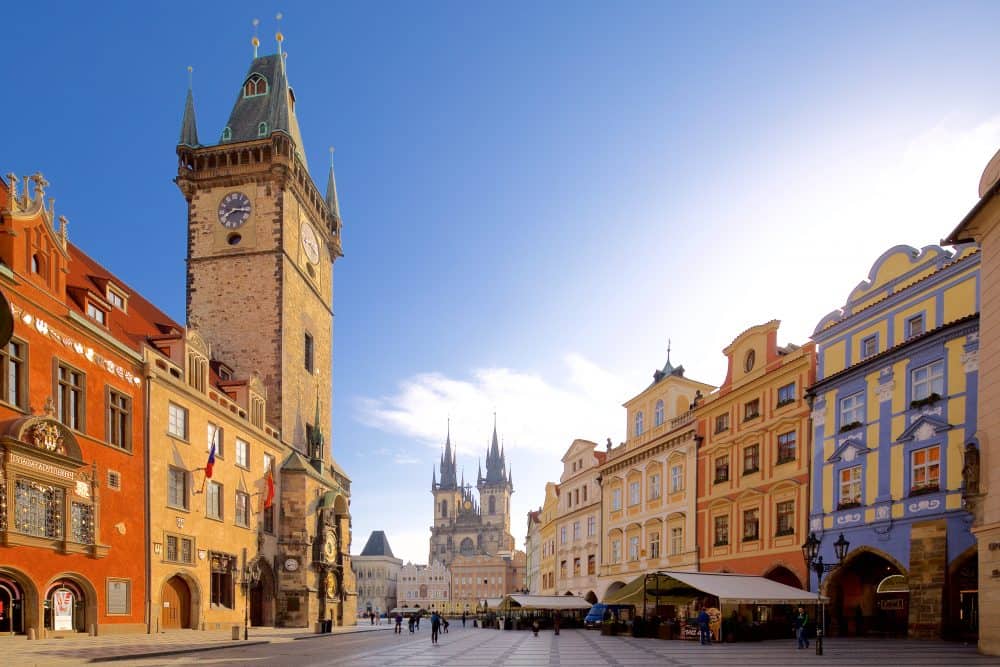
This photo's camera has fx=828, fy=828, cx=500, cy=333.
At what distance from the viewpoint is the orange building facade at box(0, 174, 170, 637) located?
2305 centimetres

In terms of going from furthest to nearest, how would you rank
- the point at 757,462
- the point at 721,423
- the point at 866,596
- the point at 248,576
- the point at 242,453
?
1. the point at 242,453
2. the point at 721,423
3. the point at 248,576
4. the point at 757,462
5. the point at 866,596

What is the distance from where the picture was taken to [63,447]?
24859mm

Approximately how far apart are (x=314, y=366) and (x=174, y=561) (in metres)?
22.7

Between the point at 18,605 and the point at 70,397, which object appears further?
the point at 70,397

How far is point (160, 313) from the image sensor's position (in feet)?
136

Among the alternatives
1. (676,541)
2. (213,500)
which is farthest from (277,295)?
(676,541)

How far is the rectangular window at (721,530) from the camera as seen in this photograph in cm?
3868

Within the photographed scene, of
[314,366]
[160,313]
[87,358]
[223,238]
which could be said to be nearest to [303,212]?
[223,238]

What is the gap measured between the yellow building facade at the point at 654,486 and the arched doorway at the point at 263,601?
786 inches

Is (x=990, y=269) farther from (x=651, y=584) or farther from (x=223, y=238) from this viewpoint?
(x=223, y=238)

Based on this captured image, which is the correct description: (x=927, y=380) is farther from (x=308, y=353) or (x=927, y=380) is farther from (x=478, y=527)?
(x=478, y=527)

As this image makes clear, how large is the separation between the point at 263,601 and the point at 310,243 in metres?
23.1

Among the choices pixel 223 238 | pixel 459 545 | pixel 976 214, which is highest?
pixel 223 238

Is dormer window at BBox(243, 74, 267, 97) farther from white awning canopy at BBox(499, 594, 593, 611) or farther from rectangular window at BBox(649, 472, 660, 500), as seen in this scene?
white awning canopy at BBox(499, 594, 593, 611)
